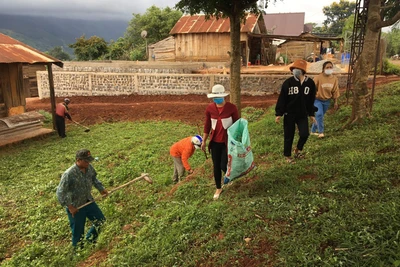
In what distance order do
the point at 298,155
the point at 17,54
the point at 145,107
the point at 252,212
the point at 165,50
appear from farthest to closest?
the point at 165,50, the point at 145,107, the point at 17,54, the point at 298,155, the point at 252,212

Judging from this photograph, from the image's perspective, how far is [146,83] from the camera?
17172 mm

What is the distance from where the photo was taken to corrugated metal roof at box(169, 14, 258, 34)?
23109 mm

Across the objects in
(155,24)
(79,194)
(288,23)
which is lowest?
(79,194)

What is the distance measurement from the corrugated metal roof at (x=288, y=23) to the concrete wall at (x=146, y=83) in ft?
104

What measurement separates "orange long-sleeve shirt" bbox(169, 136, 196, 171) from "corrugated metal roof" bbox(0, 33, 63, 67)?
22.8 ft

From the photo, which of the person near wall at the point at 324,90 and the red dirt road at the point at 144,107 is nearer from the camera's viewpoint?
the person near wall at the point at 324,90

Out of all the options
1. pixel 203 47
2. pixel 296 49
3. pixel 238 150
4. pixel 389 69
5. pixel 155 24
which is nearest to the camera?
pixel 238 150

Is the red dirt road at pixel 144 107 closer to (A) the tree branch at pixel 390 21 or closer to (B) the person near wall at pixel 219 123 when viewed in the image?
(A) the tree branch at pixel 390 21

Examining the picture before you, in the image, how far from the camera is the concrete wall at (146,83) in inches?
611

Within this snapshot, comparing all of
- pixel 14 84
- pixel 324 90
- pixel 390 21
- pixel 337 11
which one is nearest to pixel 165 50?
pixel 14 84

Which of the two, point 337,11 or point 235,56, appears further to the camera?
point 337,11

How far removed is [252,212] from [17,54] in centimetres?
1032

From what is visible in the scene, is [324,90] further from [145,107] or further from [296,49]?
[296,49]

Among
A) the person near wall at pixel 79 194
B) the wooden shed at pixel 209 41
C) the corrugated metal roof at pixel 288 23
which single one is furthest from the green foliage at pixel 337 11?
the person near wall at pixel 79 194
